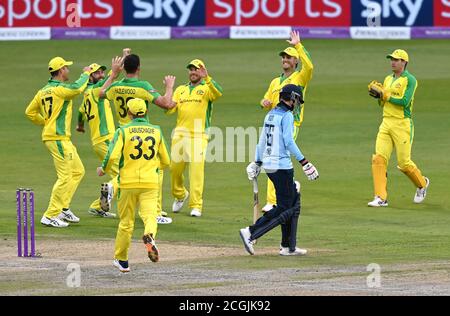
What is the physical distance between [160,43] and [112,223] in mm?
21838

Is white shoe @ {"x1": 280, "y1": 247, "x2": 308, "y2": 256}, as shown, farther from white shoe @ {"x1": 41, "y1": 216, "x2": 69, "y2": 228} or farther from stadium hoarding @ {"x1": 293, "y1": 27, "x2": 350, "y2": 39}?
stadium hoarding @ {"x1": 293, "y1": 27, "x2": 350, "y2": 39}

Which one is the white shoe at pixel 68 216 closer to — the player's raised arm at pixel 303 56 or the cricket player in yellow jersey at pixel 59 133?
the cricket player in yellow jersey at pixel 59 133

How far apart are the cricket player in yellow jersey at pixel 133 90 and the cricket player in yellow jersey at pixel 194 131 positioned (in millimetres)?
1438

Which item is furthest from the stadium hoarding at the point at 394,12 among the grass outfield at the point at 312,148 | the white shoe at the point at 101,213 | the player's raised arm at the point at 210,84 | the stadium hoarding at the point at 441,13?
the white shoe at the point at 101,213

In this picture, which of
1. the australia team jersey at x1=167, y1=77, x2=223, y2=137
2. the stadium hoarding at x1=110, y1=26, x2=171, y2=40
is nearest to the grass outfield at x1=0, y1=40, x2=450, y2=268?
the stadium hoarding at x1=110, y1=26, x2=171, y2=40

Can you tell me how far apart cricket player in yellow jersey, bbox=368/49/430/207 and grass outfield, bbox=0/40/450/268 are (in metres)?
0.36

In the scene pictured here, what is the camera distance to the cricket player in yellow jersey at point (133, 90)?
17.8 metres

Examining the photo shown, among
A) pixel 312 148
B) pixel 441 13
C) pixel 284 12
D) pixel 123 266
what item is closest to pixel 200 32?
pixel 284 12

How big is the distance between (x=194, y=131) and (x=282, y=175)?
392cm

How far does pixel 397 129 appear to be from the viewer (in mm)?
20672

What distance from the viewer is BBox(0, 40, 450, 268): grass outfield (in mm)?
17672

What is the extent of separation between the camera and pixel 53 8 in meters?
38.8

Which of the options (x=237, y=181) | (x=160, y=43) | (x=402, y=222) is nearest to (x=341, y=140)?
(x=237, y=181)

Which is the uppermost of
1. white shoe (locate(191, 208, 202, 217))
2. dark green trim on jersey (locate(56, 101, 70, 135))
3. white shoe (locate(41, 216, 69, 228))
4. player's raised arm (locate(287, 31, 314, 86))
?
player's raised arm (locate(287, 31, 314, 86))
